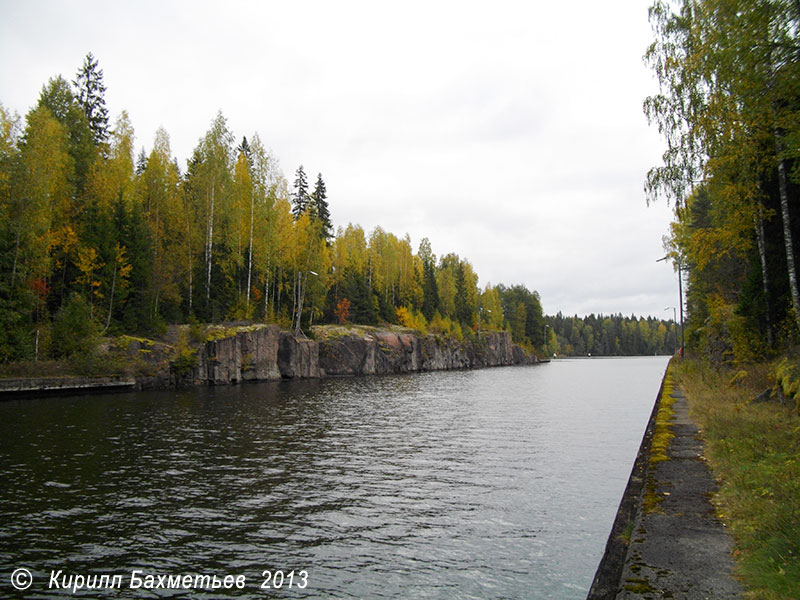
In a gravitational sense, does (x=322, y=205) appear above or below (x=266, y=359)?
above

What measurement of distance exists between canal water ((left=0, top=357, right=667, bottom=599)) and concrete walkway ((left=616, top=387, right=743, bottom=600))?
52.6 inches

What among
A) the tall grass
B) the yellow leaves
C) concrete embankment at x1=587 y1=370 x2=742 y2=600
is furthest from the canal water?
the yellow leaves

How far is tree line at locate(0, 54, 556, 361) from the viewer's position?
119 feet

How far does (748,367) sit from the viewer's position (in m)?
19.9

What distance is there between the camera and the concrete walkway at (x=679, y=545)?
4973 millimetres

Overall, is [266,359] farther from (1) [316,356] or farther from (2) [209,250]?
(2) [209,250]

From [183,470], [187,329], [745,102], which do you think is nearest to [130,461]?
[183,470]

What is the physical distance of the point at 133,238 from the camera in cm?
4538

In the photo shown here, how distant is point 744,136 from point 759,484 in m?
12.5

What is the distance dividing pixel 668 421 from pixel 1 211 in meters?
42.3

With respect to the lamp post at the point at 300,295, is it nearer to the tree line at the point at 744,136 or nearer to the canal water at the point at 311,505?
the canal water at the point at 311,505

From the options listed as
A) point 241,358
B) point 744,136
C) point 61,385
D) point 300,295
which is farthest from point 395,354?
point 744,136

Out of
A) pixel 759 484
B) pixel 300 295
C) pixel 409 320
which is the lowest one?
pixel 759 484

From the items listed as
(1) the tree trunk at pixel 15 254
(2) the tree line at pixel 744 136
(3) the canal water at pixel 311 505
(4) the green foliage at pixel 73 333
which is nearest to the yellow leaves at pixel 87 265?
(4) the green foliage at pixel 73 333
